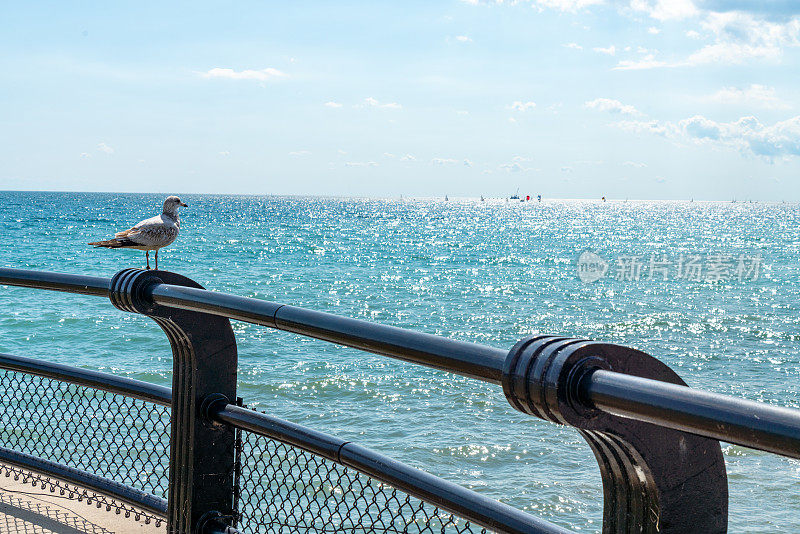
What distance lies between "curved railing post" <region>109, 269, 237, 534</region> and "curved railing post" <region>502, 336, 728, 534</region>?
1.48 metres

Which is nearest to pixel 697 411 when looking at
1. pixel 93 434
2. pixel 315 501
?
pixel 315 501

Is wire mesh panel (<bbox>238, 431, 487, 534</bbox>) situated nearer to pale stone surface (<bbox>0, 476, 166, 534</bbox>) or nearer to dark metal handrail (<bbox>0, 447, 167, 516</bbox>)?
dark metal handrail (<bbox>0, 447, 167, 516</bbox>)

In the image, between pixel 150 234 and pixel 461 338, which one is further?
pixel 461 338

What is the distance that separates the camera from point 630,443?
1245mm

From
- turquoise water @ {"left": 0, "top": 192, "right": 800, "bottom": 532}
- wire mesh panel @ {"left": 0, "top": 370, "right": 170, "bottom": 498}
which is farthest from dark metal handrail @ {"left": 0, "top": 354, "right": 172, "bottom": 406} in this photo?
turquoise water @ {"left": 0, "top": 192, "right": 800, "bottom": 532}

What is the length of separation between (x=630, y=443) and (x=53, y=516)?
2.92 metres

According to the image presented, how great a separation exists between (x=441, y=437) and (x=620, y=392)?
11654 millimetres

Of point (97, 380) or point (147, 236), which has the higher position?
point (147, 236)

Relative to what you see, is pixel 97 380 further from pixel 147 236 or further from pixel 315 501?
pixel 315 501

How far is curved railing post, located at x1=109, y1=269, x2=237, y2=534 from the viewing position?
8.27ft

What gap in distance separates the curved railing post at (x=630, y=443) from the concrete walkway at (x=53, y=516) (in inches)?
88.0

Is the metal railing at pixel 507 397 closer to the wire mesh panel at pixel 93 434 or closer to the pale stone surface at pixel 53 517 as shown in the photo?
A: the pale stone surface at pixel 53 517

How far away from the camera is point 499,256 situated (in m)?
63.9

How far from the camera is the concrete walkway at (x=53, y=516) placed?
3.16 m
